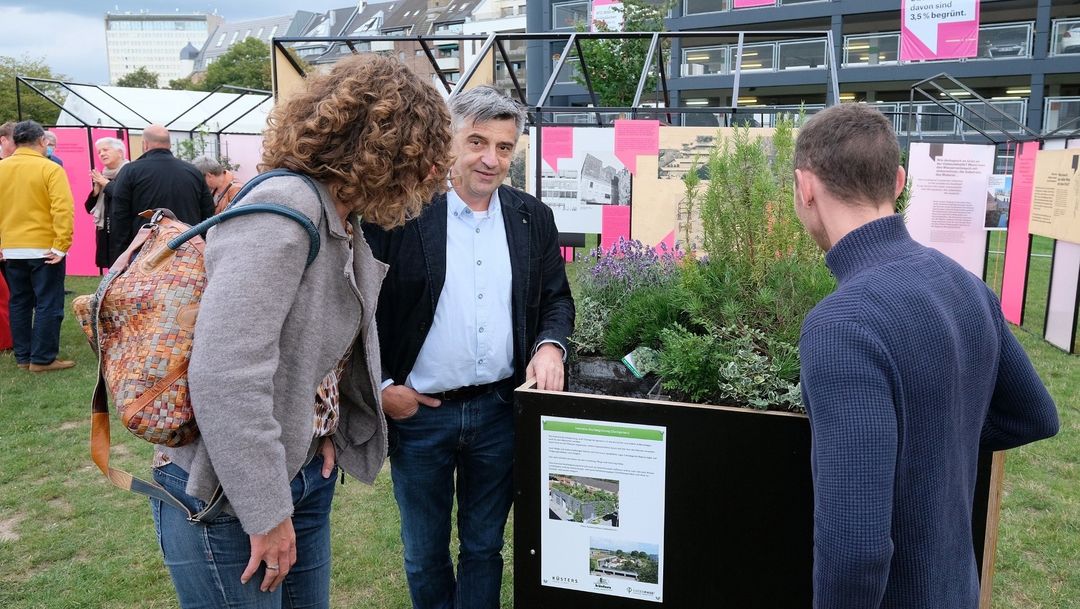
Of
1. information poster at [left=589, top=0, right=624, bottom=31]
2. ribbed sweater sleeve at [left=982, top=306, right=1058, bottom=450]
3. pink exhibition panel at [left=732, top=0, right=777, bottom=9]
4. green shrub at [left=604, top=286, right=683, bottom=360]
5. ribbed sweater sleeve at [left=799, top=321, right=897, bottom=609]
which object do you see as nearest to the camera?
ribbed sweater sleeve at [left=799, top=321, right=897, bottom=609]

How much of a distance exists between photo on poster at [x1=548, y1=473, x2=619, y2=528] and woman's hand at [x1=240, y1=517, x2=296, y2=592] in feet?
2.21

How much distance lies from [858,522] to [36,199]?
255 inches

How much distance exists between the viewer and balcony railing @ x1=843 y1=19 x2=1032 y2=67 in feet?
76.1

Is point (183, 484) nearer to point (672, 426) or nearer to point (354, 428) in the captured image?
point (354, 428)

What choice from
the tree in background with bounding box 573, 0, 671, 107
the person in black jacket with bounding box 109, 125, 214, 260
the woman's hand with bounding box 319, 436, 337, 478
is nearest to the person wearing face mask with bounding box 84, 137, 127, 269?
the person in black jacket with bounding box 109, 125, 214, 260

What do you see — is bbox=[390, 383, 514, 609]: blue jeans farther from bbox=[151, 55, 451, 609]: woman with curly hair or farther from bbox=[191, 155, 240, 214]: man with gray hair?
bbox=[191, 155, 240, 214]: man with gray hair

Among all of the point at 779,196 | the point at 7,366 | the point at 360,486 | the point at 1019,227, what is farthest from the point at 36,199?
the point at 1019,227

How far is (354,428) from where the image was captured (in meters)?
1.70

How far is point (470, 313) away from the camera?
212cm

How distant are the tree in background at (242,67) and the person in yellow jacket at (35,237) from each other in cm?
4824

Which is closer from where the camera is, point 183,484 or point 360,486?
point 183,484

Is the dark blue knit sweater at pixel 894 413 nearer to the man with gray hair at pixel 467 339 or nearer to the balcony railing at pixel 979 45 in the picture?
the man with gray hair at pixel 467 339

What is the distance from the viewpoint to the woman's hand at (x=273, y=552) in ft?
4.43

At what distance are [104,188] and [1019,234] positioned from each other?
870 centimetres
